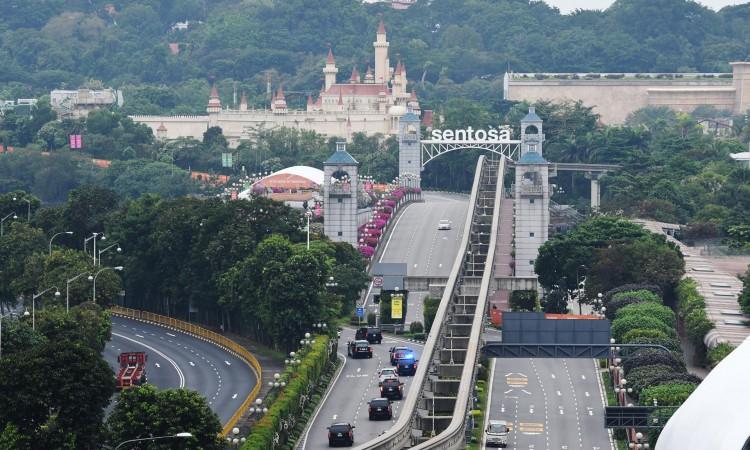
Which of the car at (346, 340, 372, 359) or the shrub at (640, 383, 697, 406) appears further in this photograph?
the car at (346, 340, 372, 359)

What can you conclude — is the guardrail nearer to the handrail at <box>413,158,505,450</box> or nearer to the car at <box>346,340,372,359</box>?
the car at <box>346,340,372,359</box>

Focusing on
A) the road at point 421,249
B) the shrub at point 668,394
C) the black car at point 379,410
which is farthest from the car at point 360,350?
the shrub at point 668,394

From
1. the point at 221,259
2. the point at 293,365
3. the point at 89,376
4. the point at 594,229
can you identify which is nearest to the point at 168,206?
the point at 221,259

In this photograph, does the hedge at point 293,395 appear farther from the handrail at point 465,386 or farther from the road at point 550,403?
the road at point 550,403

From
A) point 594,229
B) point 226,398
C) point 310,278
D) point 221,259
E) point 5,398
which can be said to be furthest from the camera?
point 594,229

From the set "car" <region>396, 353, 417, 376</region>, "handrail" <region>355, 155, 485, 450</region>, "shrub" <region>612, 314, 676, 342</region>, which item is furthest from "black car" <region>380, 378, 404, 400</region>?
"shrub" <region>612, 314, 676, 342</region>

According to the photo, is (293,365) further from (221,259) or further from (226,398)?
(221,259)

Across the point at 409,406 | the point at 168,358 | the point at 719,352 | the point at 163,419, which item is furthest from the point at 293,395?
the point at 168,358
